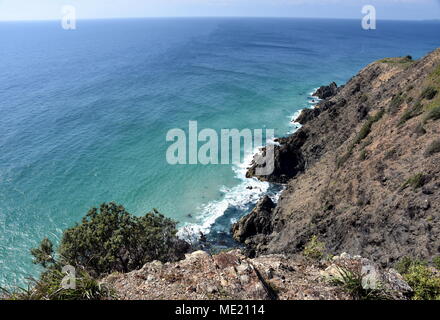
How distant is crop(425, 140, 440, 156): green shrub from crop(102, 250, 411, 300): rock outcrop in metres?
19.9

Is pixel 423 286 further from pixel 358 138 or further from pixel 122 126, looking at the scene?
pixel 122 126

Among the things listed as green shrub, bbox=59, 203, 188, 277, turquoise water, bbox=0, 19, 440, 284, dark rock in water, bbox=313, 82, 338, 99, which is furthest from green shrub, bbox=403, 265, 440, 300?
dark rock in water, bbox=313, 82, 338, 99

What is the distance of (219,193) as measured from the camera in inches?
2140

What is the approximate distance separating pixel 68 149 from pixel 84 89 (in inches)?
1781

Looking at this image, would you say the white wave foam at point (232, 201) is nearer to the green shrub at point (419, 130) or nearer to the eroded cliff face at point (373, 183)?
the eroded cliff face at point (373, 183)

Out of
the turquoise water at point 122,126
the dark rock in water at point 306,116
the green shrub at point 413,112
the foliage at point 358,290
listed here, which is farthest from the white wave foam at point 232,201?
the foliage at point 358,290

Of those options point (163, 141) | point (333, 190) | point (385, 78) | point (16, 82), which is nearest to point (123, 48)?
point (16, 82)

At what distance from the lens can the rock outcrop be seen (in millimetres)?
12180

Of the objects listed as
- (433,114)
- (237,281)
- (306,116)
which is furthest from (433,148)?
(306,116)

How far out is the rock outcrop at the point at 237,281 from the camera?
1218 centimetres

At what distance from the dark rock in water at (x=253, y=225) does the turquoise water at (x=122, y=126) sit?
→ 3342 millimetres

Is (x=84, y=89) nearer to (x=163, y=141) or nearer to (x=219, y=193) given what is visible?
(x=163, y=141)

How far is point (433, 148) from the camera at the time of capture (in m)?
29.0

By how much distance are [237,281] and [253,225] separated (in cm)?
3189
